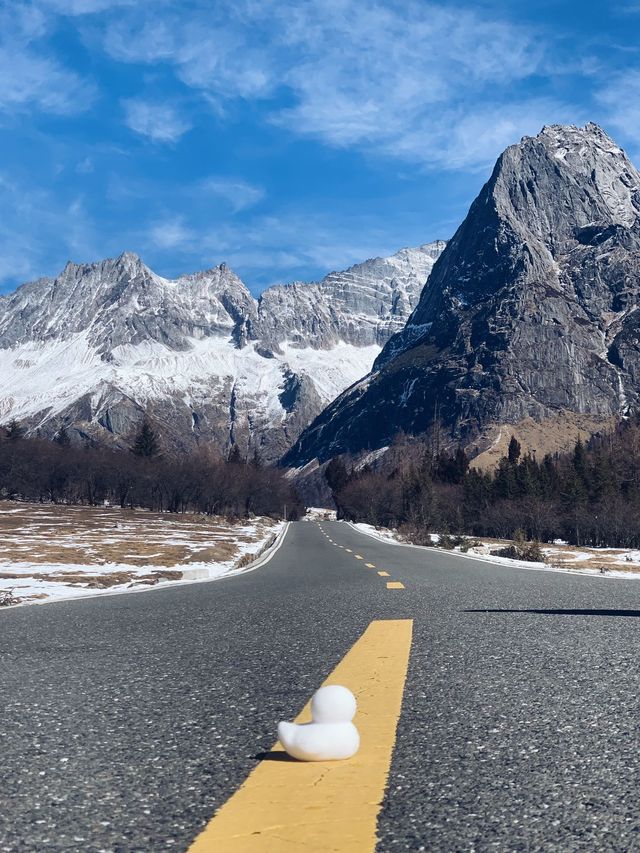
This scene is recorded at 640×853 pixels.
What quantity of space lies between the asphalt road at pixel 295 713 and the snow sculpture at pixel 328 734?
9.0 inches

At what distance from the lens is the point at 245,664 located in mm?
5820

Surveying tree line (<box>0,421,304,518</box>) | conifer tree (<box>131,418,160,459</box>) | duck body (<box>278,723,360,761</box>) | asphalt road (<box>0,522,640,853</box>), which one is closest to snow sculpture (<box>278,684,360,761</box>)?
duck body (<box>278,723,360,761</box>)

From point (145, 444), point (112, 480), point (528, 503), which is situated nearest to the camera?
point (528, 503)

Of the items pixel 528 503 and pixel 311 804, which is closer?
pixel 311 804

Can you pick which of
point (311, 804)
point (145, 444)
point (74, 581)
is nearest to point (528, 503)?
point (74, 581)

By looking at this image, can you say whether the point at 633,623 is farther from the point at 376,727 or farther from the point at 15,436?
the point at 15,436

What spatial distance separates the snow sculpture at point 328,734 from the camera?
3203mm

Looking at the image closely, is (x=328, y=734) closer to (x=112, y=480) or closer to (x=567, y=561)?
(x=567, y=561)

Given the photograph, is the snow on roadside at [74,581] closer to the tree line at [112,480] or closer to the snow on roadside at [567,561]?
the snow on roadside at [567,561]

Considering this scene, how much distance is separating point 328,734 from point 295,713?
1.02 m

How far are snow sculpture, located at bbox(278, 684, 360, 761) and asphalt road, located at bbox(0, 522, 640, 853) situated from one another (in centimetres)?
23

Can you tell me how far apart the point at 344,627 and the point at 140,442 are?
152m

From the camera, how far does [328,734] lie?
3.21 metres

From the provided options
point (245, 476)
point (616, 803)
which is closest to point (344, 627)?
point (616, 803)
